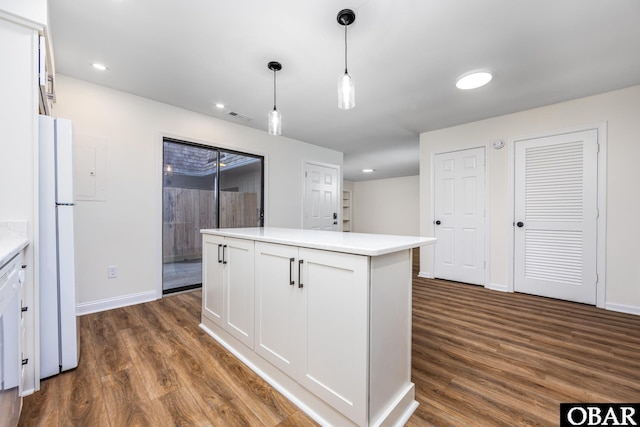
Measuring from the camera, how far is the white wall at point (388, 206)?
8.64m

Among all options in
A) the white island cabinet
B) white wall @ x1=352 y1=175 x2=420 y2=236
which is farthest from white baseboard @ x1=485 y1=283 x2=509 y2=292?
white wall @ x1=352 y1=175 x2=420 y2=236

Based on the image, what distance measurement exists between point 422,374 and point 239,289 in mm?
1407

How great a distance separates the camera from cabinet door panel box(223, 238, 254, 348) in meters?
Answer: 1.86

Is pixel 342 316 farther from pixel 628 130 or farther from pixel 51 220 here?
pixel 628 130

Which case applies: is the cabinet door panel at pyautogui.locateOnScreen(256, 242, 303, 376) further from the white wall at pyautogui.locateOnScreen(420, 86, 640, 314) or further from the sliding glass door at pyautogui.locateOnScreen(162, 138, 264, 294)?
the white wall at pyautogui.locateOnScreen(420, 86, 640, 314)

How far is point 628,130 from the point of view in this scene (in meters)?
2.86

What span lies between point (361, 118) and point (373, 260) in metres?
3.10

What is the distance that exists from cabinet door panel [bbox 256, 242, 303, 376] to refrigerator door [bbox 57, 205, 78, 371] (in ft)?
4.07

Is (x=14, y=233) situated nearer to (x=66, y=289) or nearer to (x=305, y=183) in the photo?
(x=66, y=289)

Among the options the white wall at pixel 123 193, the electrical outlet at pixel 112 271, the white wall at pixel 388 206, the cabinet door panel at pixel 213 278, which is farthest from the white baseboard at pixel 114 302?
the white wall at pixel 388 206

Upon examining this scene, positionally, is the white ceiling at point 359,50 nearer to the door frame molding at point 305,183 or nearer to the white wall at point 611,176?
the white wall at point 611,176

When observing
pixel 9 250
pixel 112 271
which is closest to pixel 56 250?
pixel 9 250

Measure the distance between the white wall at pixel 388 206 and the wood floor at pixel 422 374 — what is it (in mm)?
6043

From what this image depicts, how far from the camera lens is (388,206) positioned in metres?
9.30
